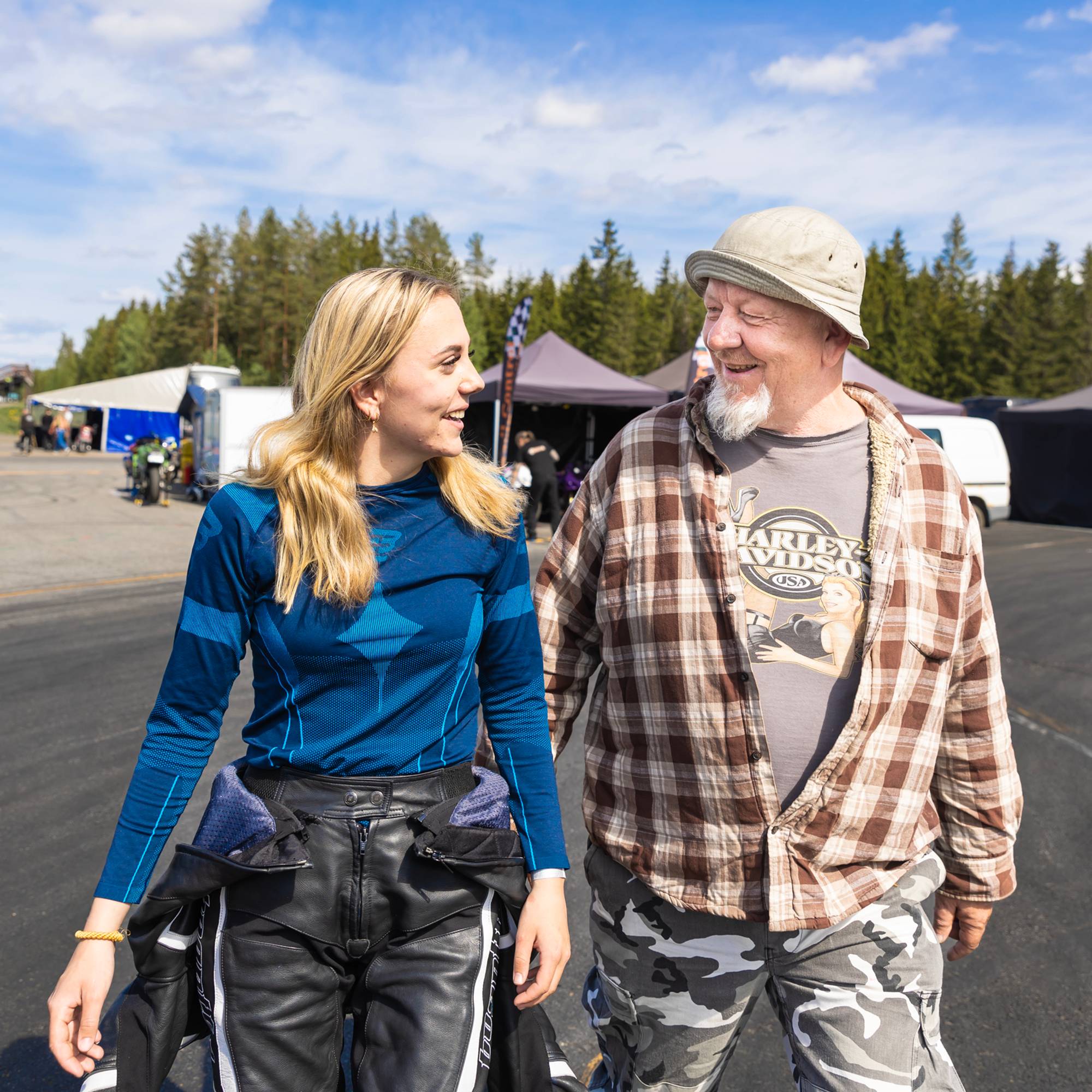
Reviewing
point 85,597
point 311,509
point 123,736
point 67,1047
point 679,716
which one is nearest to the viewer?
point 67,1047

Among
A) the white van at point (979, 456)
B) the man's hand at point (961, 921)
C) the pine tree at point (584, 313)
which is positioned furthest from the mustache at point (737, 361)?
the pine tree at point (584, 313)

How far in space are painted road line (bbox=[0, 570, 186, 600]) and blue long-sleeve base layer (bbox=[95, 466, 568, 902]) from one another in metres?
8.99

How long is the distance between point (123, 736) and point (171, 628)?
265 cm

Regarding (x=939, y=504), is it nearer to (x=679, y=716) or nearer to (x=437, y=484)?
(x=679, y=716)

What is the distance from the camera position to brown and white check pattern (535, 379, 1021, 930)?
1830mm

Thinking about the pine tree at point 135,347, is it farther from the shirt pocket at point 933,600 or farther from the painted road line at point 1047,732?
the shirt pocket at point 933,600

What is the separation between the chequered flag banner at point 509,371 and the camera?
16.3 meters

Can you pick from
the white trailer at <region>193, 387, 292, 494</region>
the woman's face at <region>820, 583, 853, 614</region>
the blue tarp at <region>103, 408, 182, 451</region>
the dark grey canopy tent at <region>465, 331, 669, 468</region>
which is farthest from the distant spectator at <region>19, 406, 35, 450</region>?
the woman's face at <region>820, 583, 853, 614</region>

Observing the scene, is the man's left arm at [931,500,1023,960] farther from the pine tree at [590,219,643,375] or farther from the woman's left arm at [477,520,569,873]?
the pine tree at [590,219,643,375]

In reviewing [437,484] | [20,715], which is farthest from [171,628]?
[437,484]

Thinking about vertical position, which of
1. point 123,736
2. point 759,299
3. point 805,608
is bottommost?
point 123,736

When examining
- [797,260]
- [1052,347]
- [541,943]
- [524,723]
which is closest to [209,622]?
[524,723]

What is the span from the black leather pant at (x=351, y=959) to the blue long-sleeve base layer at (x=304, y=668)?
0.08 meters

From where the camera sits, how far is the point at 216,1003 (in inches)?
59.9
